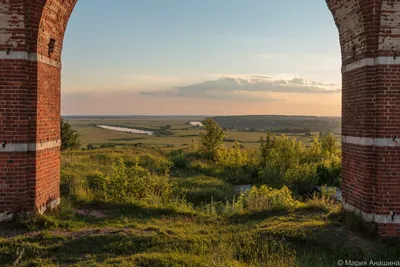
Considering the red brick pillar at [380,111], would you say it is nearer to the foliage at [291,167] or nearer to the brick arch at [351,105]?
the brick arch at [351,105]

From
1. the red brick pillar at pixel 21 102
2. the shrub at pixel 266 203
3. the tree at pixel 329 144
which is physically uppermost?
the red brick pillar at pixel 21 102

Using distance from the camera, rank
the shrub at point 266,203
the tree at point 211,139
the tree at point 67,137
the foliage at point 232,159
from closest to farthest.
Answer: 1. the shrub at point 266,203
2. the foliage at point 232,159
3. the tree at point 211,139
4. the tree at point 67,137

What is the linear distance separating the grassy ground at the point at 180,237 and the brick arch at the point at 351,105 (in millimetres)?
625

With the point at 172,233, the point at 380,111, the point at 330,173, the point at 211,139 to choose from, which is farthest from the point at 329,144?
the point at 172,233

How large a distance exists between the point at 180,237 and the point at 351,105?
16.2 ft

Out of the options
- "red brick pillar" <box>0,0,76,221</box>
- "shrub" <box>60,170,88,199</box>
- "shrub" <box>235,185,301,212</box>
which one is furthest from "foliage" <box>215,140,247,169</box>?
"red brick pillar" <box>0,0,76,221</box>

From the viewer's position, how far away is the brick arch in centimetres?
751

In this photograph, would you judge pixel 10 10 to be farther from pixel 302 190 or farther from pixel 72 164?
pixel 302 190

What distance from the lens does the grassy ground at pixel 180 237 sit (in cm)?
672

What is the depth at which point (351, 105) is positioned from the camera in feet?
27.7

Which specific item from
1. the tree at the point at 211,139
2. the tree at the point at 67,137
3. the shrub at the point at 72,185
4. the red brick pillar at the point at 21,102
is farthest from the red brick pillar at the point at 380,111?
the tree at the point at 67,137

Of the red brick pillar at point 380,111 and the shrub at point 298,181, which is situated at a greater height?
the red brick pillar at point 380,111

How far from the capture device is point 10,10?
7.62 metres

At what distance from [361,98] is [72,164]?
45.3ft
